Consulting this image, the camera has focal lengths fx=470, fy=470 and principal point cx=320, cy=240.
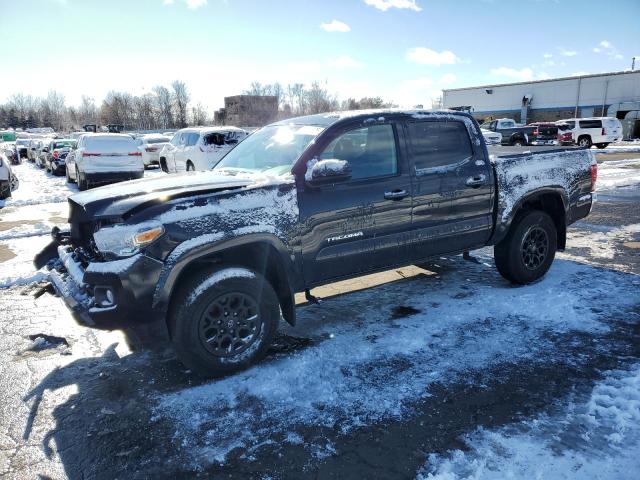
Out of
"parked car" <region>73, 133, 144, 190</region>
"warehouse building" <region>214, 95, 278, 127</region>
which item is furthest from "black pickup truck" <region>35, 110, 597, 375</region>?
"warehouse building" <region>214, 95, 278, 127</region>

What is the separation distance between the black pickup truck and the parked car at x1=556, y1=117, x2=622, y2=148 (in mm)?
26442

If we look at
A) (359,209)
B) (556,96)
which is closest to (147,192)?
(359,209)

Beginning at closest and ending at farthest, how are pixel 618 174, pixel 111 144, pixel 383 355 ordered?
pixel 383 355 < pixel 111 144 < pixel 618 174

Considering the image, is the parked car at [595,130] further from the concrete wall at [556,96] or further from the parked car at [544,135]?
the concrete wall at [556,96]

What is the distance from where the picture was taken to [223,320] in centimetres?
347

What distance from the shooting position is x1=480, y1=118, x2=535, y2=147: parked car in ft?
91.5

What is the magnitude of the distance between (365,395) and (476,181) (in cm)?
252

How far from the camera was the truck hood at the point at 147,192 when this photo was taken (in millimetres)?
3275

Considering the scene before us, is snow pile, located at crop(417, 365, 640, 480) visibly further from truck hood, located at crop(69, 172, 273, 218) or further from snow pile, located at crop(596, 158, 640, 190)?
snow pile, located at crop(596, 158, 640, 190)

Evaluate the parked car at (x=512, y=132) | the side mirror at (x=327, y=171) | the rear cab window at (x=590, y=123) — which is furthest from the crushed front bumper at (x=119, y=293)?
the rear cab window at (x=590, y=123)

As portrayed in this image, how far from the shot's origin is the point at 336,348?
397cm

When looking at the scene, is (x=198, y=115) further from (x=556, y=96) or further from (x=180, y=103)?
(x=556, y=96)

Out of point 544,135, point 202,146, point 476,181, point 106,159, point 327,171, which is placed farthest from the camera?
point 544,135

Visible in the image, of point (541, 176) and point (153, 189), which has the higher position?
point (153, 189)
